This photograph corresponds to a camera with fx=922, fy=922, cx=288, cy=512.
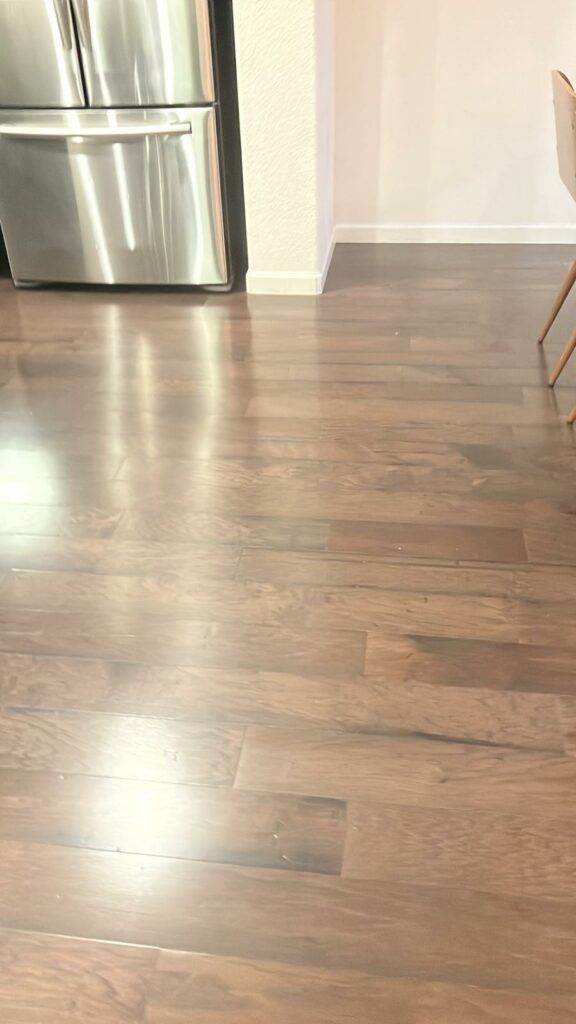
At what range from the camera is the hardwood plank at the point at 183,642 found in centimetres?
177

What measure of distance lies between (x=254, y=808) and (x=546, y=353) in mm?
1955

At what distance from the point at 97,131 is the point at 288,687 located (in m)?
2.27

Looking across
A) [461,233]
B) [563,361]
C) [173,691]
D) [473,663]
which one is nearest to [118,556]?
[173,691]

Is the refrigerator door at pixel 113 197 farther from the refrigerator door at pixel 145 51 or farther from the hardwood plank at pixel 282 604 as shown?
the hardwood plank at pixel 282 604

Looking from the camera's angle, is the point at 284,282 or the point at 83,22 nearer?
the point at 83,22

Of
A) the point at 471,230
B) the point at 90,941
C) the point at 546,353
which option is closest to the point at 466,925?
the point at 90,941

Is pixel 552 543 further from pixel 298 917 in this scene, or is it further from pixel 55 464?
pixel 55 464

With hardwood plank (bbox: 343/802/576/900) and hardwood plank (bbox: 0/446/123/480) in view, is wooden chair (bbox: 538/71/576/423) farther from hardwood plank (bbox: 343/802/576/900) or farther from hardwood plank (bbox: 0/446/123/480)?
hardwood plank (bbox: 343/802/576/900)

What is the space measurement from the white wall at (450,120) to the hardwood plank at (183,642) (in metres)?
2.57

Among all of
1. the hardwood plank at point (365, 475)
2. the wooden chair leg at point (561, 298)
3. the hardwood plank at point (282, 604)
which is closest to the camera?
the hardwood plank at point (282, 604)

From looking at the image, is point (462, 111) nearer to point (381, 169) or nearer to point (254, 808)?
point (381, 169)

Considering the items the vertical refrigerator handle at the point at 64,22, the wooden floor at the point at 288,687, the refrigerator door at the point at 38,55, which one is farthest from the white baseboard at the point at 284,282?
the vertical refrigerator handle at the point at 64,22

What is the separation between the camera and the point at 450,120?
365 cm

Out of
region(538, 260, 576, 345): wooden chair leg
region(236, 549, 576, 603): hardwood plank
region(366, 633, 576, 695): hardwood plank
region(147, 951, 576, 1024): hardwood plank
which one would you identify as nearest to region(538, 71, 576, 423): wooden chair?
region(538, 260, 576, 345): wooden chair leg
